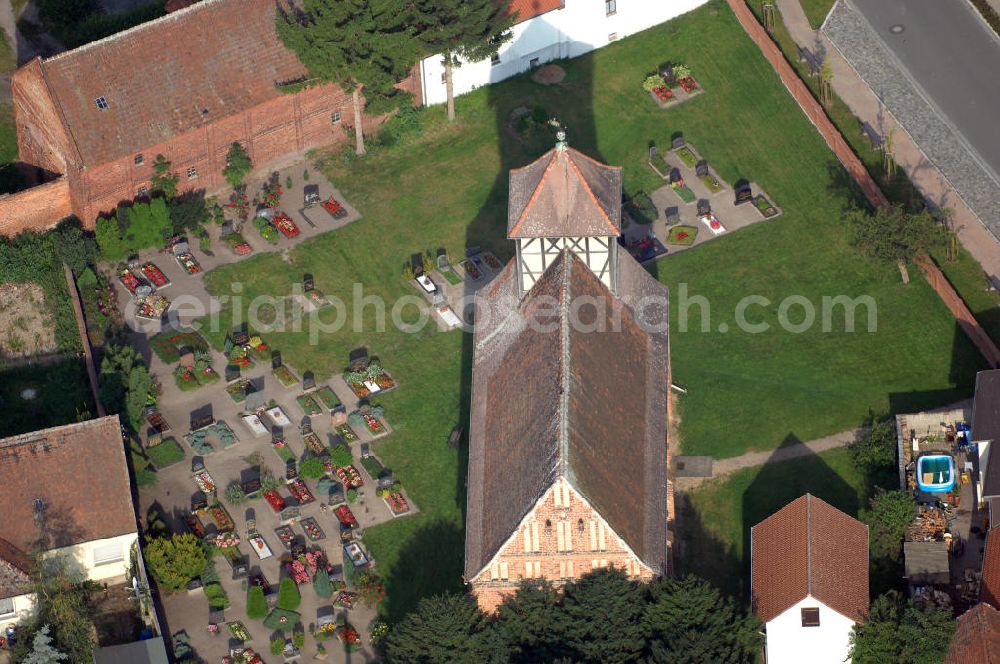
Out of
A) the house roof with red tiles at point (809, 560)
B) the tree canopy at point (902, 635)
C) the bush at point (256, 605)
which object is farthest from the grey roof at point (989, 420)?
the bush at point (256, 605)

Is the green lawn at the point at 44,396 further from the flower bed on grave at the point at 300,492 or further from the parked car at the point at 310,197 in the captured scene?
the parked car at the point at 310,197

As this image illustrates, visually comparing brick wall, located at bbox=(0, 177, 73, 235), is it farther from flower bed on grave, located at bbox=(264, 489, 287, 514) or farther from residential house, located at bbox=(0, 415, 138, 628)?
flower bed on grave, located at bbox=(264, 489, 287, 514)

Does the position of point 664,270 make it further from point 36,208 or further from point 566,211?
point 36,208

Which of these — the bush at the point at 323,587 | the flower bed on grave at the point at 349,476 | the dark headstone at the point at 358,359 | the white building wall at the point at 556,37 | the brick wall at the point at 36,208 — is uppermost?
the white building wall at the point at 556,37

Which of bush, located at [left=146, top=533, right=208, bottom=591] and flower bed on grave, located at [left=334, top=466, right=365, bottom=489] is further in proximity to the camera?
flower bed on grave, located at [left=334, top=466, right=365, bottom=489]

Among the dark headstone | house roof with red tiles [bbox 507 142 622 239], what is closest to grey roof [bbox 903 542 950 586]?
house roof with red tiles [bbox 507 142 622 239]

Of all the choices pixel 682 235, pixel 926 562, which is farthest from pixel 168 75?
pixel 926 562
